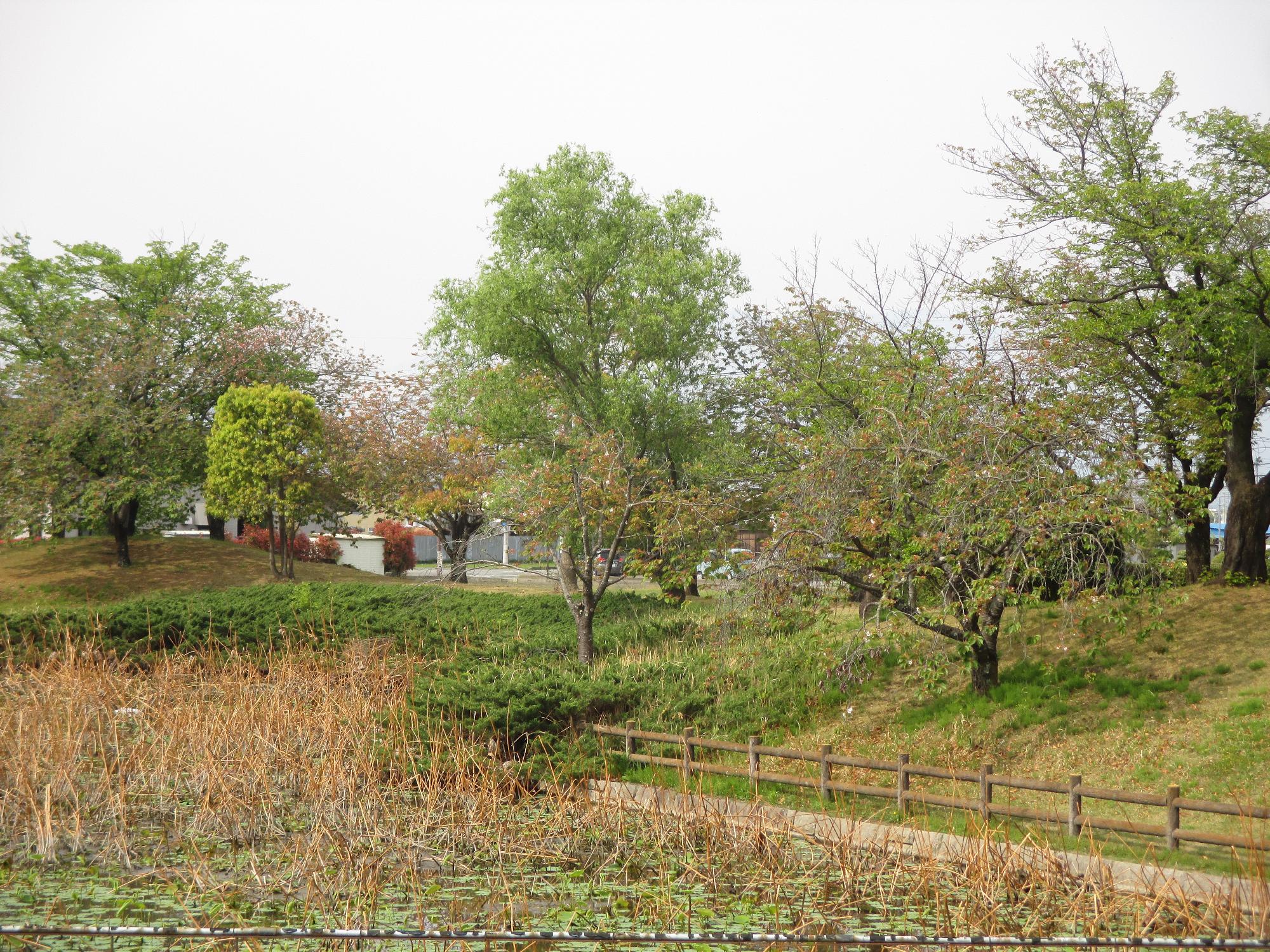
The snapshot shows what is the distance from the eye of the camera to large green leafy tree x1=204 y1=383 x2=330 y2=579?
25.8 meters

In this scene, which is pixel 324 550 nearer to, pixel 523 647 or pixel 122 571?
pixel 122 571

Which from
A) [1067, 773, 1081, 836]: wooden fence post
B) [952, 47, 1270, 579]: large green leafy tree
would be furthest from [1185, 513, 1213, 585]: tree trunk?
[1067, 773, 1081, 836]: wooden fence post

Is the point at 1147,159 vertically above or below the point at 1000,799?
above

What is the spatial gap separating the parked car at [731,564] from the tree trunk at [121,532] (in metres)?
19.0

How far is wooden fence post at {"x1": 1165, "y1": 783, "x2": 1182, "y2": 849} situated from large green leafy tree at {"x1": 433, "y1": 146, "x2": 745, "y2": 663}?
1256 cm

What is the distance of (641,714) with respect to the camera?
1266 centimetres

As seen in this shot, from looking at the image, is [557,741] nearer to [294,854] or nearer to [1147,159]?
[294,854]

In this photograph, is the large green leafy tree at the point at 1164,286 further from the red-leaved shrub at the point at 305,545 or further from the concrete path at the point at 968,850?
the red-leaved shrub at the point at 305,545

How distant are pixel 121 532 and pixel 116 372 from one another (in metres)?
4.25

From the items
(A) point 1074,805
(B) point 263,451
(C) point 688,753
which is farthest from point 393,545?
(A) point 1074,805

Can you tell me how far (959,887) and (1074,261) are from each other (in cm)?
1192

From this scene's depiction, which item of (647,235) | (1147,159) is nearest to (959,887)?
(1147,159)

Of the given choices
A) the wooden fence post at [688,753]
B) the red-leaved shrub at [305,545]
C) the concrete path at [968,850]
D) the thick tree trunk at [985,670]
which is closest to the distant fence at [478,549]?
the red-leaved shrub at [305,545]

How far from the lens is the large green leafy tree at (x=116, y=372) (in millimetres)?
25281
